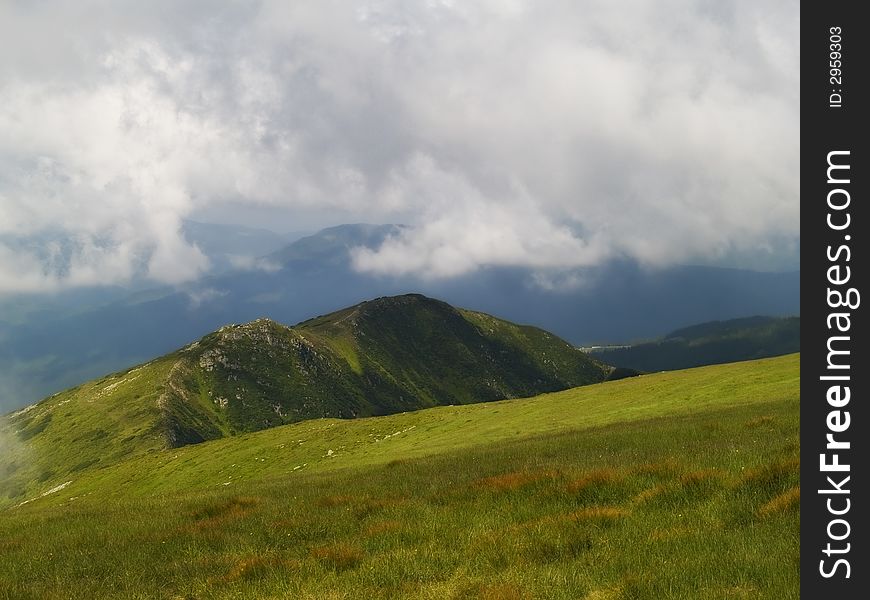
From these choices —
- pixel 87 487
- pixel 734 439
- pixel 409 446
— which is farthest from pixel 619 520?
pixel 87 487

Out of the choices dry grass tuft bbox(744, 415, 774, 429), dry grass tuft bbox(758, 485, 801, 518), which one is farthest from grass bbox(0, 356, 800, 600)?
dry grass tuft bbox(744, 415, 774, 429)

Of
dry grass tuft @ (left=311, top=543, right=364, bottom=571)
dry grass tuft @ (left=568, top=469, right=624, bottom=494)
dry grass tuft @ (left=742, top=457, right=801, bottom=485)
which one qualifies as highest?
dry grass tuft @ (left=742, top=457, right=801, bottom=485)

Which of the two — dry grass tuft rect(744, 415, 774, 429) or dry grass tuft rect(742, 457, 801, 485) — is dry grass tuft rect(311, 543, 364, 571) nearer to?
dry grass tuft rect(742, 457, 801, 485)

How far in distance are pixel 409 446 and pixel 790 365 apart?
37.5 meters

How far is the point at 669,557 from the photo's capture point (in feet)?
28.1

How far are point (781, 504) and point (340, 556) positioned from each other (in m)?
7.74

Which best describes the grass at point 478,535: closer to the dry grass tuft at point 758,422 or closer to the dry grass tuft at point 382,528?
the dry grass tuft at point 382,528

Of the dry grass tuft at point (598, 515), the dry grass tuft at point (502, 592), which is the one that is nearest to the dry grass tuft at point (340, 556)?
the dry grass tuft at point (502, 592)

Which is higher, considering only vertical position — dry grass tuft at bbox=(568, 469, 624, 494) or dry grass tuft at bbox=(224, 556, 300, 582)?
dry grass tuft at bbox=(568, 469, 624, 494)

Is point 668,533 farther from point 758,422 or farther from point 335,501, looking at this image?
point 758,422

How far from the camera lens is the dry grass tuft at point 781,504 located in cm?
979
